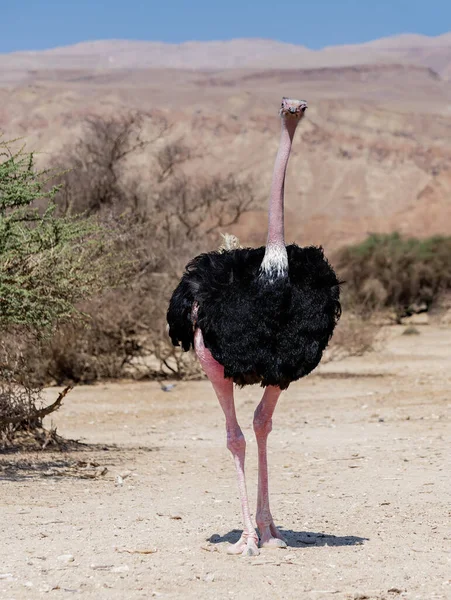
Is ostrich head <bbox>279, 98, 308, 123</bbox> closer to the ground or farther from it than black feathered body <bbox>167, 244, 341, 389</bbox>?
farther from it

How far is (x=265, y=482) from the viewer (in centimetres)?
663

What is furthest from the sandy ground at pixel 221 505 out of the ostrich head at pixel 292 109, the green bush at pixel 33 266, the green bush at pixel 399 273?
the green bush at pixel 399 273

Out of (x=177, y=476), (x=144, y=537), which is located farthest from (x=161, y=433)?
(x=144, y=537)

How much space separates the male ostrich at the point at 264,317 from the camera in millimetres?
6305

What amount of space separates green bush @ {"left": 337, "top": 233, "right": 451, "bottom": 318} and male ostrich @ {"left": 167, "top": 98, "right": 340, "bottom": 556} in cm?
2641

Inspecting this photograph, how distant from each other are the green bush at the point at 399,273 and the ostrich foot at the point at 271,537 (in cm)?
2642

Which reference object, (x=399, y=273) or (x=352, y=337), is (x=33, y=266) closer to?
(x=352, y=337)

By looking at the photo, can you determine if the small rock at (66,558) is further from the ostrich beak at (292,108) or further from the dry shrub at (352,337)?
the dry shrub at (352,337)

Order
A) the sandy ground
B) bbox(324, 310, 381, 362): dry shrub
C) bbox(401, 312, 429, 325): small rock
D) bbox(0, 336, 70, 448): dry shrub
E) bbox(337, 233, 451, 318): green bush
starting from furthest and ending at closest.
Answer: bbox(337, 233, 451, 318): green bush, bbox(401, 312, 429, 325): small rock, bbox(324, 310, 381, 362): dry shrub, bbox(0, 336, 70, 448): dry shrub, the sandy ground

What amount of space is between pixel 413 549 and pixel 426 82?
443 feet

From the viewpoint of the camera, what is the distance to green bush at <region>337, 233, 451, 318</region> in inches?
1339

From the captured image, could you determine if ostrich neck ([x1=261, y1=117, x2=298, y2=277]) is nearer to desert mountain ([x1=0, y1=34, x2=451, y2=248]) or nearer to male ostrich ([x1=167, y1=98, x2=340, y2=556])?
male ostrich ([x1=167, y1=98, x2=340, y2=556])

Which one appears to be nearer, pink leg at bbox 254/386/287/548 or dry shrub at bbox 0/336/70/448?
pink leg at bbox 254/386/287/548

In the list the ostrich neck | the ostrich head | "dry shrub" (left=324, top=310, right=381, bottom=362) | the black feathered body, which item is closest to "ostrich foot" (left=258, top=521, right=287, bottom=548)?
the black feathered body
